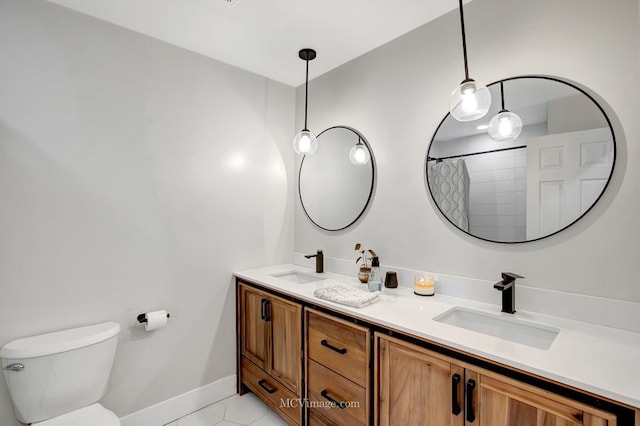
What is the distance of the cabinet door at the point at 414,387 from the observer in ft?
3.91

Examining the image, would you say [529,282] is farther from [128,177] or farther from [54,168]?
[54,168]

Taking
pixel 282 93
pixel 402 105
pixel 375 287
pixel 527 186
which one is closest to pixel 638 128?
pixel 527 186

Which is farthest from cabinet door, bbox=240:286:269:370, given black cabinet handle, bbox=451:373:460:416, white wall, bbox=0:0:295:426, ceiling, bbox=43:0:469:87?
ceiling, bbox=43:0:469:87

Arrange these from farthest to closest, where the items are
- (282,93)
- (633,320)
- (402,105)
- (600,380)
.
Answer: (282,93), (402,105), (633,320), (600,380)

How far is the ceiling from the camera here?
174 centimetres

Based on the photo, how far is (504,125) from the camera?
157 centimetres

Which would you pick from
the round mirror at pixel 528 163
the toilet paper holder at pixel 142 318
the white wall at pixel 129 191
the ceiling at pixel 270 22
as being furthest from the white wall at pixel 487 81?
the toilet paper holder at pixel 142 318

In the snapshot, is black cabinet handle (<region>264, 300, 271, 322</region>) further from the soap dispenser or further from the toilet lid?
the toilet lid

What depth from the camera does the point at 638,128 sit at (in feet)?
4.12

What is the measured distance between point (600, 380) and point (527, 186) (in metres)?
0.88

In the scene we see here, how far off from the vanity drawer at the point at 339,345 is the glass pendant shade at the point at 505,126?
1164mm
